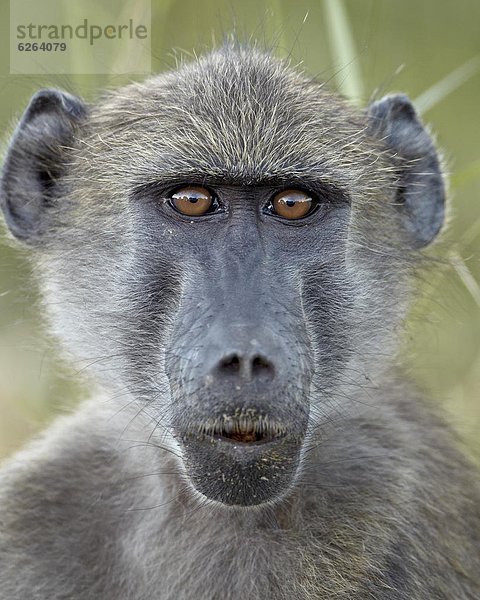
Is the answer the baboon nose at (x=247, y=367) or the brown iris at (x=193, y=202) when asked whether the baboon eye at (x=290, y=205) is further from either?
the baboon nose at (x=247, y=367)

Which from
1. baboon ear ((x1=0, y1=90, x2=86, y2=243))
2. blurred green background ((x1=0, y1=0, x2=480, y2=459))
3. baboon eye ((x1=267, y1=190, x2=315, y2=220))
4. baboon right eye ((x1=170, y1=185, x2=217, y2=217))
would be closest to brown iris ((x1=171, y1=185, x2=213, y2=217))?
baboon right eye ((x1=170, y1=185, x2=217, y2=217))

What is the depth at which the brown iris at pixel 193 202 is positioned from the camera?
15.2 ft

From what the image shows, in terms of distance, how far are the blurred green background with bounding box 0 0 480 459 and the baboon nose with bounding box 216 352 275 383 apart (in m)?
1.64

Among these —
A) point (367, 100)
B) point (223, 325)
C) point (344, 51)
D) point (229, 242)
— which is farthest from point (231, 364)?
point (344, 51)

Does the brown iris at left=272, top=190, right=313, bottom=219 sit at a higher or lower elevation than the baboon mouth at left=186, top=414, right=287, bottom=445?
higher

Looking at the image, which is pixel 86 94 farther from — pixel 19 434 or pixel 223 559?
pixel 223 559

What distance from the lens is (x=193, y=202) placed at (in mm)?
4645

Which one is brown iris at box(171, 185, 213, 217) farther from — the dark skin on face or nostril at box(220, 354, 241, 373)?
nostril at box(220, 354, 241, 373)

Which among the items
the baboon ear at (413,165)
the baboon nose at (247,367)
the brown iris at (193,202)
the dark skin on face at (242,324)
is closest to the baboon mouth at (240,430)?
the dark skin on face at (242,324)

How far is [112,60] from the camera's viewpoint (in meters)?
7.03

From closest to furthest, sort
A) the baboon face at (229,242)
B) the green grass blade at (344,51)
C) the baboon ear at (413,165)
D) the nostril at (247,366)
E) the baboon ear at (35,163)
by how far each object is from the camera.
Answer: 1. the nostril at (247,366)
2. the baboon face at (229,242)
3. the baboon ear at (35,163)
4. the baboon ear at (413,165)
5. the green grass blade at (344,51)

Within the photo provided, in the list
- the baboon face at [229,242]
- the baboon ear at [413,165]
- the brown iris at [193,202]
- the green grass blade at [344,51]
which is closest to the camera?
the baboon face at [229,242]

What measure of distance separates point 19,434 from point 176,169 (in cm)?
293

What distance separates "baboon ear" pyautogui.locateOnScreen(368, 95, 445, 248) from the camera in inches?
204
